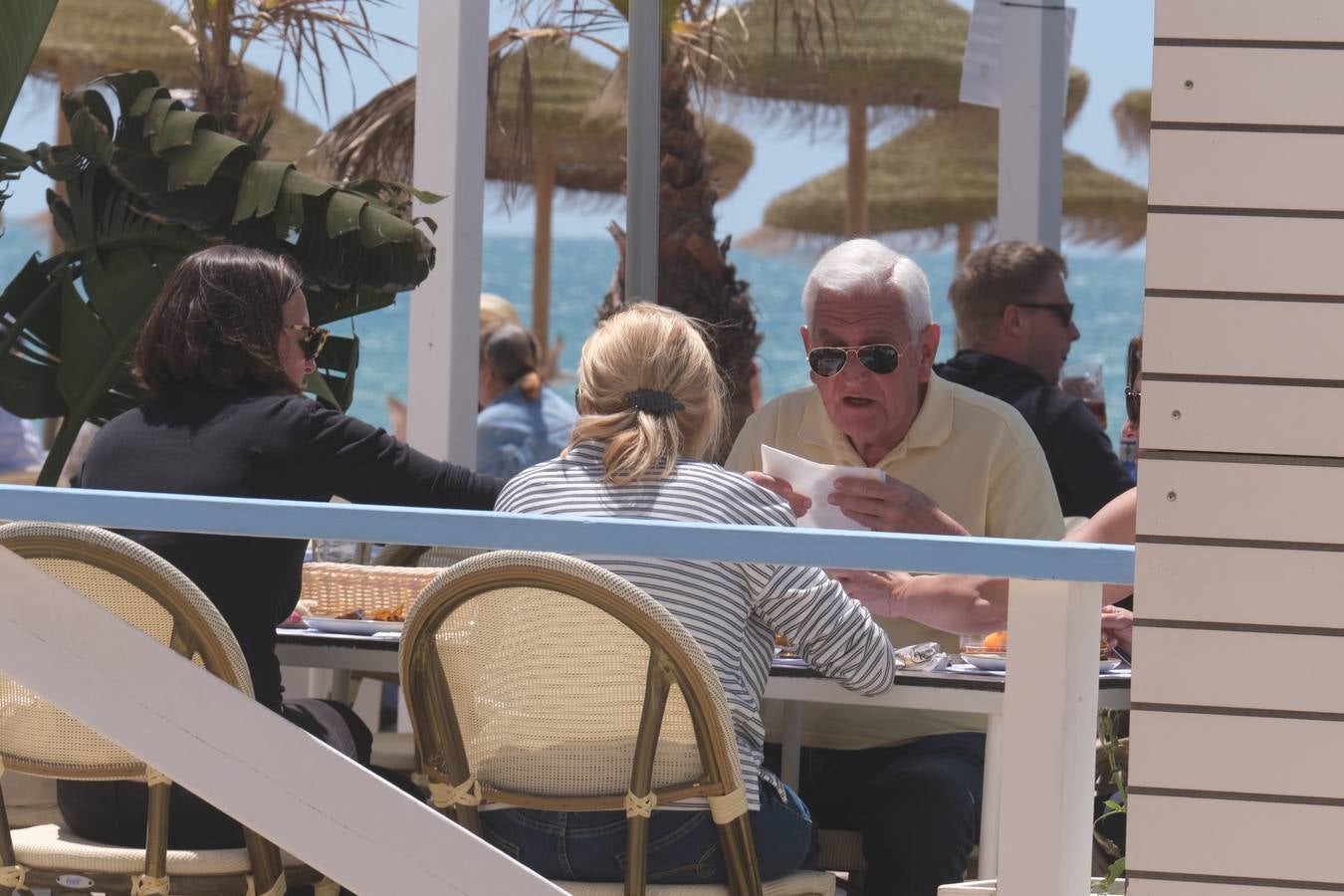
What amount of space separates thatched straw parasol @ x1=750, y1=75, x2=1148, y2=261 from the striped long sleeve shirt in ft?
70.3

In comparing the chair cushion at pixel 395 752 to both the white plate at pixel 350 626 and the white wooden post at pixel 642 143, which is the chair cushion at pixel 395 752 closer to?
the white plate at pixel 350 626

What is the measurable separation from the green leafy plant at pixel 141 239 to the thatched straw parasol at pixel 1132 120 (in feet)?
69.1

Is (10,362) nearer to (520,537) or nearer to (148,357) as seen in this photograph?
(148,357)

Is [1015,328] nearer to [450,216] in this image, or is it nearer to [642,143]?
[642,143]

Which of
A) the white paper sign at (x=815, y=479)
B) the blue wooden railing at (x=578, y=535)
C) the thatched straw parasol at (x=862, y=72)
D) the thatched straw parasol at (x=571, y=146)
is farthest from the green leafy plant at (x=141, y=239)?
the thatched straw parasol at (x=862, y=72)

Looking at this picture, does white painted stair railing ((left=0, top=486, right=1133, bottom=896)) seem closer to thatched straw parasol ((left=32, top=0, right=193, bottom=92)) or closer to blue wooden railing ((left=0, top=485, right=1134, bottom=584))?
blue wooden railing ((left=0, top=485, right=1134, bottom=584))

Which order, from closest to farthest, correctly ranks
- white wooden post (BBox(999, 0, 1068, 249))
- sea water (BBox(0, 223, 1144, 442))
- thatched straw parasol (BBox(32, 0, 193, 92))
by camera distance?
white wooden post (BBox(999, 0, 1068, 249)) < thatched straw parasol (BBox(32, 0, 193, 92)) < sea water (BBox(0, 223, 1144, 442))

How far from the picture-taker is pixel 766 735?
3.23m

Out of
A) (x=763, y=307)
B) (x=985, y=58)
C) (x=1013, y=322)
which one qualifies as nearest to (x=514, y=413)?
(x=985, y=58)

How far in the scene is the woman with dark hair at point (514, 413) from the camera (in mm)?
6746

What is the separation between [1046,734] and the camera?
1.75 meters

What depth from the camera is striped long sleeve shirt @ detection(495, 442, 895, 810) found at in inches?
99.6

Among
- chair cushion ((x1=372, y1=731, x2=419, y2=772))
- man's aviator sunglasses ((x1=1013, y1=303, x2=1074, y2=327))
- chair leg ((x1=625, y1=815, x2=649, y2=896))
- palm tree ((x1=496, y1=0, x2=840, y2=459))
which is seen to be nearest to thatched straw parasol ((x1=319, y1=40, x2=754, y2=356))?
palm tree ((x1=496, y1=0, x2=840, y2=459))

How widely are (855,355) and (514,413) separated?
347 centimetres
